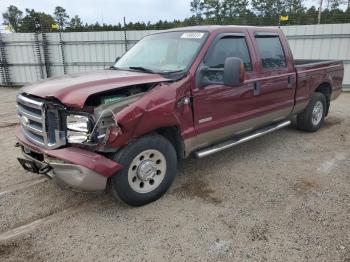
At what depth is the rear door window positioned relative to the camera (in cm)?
473

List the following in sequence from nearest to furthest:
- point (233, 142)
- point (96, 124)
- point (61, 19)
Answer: point (96, 124), point (233, 142), point (61, 19)

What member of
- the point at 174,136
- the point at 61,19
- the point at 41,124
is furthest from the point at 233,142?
the point at 61,19

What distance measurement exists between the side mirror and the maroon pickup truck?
0.04 feet

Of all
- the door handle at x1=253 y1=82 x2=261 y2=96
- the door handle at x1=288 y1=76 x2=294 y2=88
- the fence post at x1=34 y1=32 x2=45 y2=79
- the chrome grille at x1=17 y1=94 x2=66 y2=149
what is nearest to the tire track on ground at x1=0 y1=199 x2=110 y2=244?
the chrome grille at x1=17 y1=94 x2=66 y2=149

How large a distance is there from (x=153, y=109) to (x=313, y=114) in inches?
164

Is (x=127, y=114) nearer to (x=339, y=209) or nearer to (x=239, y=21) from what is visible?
(x=339, y=209)

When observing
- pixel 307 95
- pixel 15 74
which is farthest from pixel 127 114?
pixel 15 74

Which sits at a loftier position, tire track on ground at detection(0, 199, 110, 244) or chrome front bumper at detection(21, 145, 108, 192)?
chrome front bumper at detection(21, 145, 108, 192)

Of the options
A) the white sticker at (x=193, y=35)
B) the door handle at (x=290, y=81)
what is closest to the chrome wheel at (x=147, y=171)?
the white sticker at (x=193, y=35)

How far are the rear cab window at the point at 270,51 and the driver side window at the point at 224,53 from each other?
1.13ft

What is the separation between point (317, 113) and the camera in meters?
6.34

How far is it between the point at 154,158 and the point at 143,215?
2.06 feet

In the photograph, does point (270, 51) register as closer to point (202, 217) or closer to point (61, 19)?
point (202, 217)

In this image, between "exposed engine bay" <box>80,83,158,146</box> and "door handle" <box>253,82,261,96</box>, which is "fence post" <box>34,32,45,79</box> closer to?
"door handle" <box>253,82,261,96</box>
